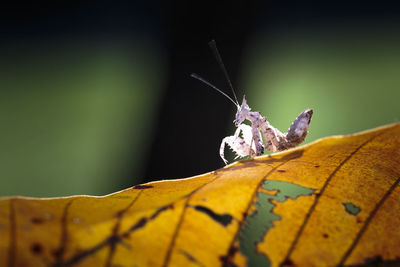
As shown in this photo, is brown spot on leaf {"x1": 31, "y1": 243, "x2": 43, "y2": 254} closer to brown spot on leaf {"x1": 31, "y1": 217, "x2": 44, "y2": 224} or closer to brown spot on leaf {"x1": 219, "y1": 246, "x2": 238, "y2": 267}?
brown spot on leaf {"x1": 31, "y1": 217, "x2": 44, "y2": 224}

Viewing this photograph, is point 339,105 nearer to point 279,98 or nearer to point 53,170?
point 279,98

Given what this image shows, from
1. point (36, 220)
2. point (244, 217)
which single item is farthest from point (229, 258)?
point (36, 220)

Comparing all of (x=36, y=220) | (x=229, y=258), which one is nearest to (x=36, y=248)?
(x=36, y=220)

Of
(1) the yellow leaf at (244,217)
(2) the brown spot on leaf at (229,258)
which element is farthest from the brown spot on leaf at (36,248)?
(2) the brown spot on leaf at (229,258)

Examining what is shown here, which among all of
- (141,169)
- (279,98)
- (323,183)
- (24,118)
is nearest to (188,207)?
(323,183)

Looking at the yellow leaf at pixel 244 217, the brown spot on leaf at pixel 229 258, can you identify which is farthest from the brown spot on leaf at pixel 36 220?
the brown spot on leaf at pixel 229 258

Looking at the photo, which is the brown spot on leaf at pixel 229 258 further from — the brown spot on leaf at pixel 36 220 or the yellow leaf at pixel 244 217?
the brown spot on leaf at pixel 36 220

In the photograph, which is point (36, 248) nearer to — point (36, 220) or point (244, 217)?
point (36, 220)

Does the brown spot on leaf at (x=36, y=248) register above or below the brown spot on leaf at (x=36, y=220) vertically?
below
